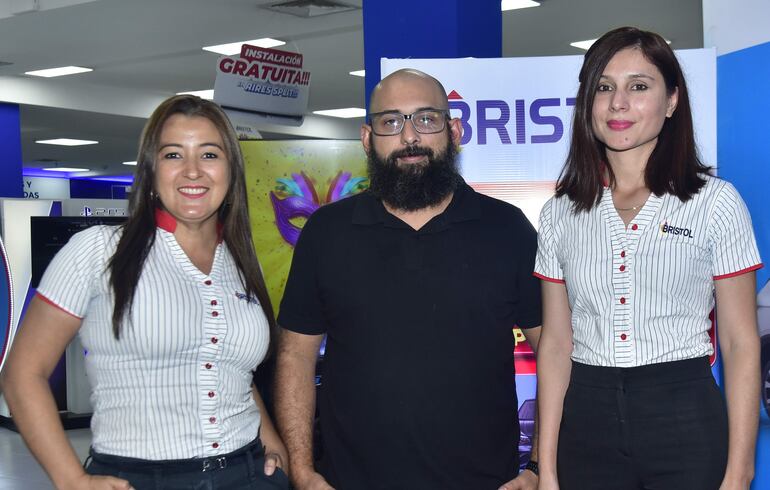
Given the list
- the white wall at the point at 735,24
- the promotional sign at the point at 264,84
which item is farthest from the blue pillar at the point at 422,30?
the promotional sign at the point at 264,84

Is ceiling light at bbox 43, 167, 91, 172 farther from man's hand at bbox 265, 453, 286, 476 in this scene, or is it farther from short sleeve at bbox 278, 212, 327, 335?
man's hand at bbox 265, 453, 286, 476

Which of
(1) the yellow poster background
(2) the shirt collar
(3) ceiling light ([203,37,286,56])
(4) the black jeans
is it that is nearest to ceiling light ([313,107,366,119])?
(3) ceiling light ([203,37,286,56])

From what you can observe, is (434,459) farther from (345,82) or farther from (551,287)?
(345,82)

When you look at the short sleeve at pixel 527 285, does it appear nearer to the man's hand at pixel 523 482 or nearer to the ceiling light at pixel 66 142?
the man's hand at pixel 523 482

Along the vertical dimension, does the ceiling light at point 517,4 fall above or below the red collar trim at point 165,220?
above

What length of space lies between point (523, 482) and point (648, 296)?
2.03ft

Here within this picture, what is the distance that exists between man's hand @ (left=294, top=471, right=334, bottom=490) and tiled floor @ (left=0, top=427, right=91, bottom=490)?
412 centimetres

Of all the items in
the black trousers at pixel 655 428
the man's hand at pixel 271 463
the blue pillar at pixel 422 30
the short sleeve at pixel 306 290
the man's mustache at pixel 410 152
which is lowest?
the man's hand at pixel 271 463

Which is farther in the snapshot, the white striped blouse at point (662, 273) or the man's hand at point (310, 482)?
the man's hand at point (310, 482)

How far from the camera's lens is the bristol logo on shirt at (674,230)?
6.36ft

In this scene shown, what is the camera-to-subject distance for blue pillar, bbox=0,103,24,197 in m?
12.3

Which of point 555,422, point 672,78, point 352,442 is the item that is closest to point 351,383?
point 352,442

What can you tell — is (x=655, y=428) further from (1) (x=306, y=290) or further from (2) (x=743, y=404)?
(1) (x=306, y=290)

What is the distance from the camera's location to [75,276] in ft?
6.43
